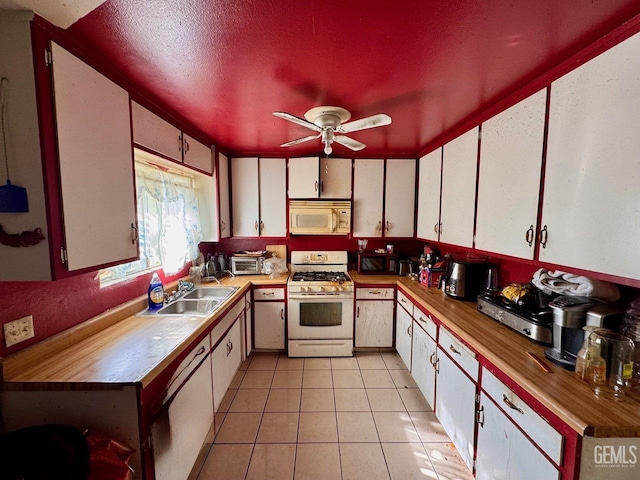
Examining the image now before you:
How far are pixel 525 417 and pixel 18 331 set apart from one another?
223 centimetres

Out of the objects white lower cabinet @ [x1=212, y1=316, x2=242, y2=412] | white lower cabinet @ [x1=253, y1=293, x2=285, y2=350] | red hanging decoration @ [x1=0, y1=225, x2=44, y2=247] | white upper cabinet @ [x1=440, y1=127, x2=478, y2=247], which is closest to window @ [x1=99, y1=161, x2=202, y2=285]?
red hanging decoration @ [x1=0, y1=225, x2=44, y2=247]

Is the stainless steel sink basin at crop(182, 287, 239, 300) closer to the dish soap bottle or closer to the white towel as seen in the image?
the dish soap bottle

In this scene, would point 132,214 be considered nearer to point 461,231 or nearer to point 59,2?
point 59,2

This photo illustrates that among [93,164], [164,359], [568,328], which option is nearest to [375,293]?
[568,328]

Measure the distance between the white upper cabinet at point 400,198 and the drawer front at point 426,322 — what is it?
107 centimetres

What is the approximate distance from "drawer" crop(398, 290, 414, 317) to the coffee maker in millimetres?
1230

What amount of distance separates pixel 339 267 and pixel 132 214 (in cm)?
227

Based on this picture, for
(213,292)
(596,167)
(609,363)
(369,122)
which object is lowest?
(213,292)

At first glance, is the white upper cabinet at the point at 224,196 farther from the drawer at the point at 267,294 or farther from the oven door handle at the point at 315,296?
the oven door handle at the point at 315,296

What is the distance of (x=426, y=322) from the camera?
6.99ft

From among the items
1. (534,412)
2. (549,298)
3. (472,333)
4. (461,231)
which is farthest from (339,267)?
(534,412)

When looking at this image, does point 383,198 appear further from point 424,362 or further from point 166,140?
point 166,140

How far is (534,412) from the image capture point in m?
1.07

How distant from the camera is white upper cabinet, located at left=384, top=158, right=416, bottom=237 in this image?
3072 millimetres
